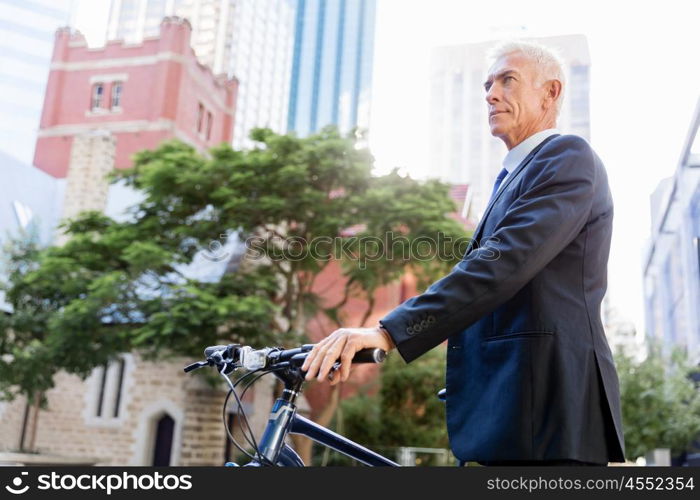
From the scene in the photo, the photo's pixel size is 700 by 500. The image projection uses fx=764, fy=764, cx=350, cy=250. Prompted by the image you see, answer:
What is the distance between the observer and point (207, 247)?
12.4 meters

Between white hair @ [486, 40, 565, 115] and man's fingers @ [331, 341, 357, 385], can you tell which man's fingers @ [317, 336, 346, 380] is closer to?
man's fingers @ [331, 341, 357, 385]

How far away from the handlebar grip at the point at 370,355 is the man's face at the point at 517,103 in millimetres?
614

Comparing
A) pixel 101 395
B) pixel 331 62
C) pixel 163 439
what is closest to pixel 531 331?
pixel 163 439

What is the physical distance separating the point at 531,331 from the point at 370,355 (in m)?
0.28

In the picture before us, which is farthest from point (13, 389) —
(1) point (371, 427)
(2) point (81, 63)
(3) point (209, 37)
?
(3) point (209, 37)

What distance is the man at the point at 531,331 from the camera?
1.19 m

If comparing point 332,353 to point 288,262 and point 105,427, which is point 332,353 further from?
→ point 105,427

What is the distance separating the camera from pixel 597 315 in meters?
1.29

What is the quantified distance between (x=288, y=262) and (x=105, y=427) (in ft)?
19.2

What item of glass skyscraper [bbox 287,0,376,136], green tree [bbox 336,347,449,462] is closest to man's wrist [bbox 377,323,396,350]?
green tree [bbox 336,347,449,462]

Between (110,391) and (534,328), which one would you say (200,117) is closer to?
(110,391)

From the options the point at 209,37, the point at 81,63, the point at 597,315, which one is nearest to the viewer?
the point at 597,315

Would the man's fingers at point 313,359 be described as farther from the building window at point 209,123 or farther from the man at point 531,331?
the building window at point 209,123

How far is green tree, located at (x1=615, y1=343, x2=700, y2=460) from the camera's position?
13.4m
